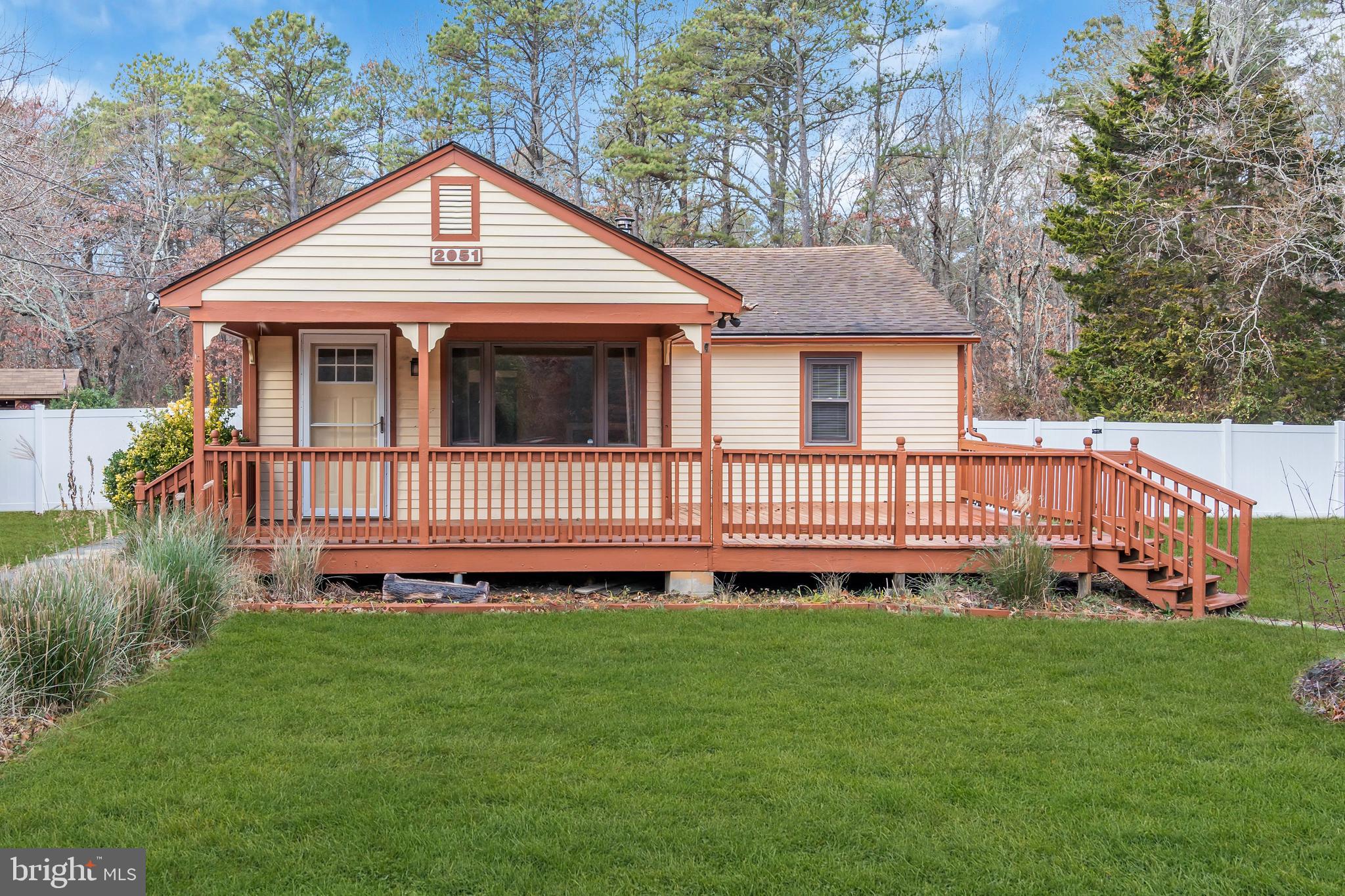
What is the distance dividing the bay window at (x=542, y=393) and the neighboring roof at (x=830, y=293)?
1.85 metres

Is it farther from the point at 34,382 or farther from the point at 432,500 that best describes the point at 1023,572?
the point at 34,382

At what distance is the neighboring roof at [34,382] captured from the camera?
26.8 m

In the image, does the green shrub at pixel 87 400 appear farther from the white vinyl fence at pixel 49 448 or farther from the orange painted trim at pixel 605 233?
the orange painted trim at pixel 605 233

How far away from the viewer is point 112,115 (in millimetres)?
26641

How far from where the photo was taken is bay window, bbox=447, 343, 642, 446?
11.3 meters

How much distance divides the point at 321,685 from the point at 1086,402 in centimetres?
1934

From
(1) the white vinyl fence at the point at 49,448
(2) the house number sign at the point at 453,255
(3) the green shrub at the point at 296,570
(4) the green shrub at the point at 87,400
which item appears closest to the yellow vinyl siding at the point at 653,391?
(2) the house number sign at the point at 453,255

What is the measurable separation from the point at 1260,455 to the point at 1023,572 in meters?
9.45

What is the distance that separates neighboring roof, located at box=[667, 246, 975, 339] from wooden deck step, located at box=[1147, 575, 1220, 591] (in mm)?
4868

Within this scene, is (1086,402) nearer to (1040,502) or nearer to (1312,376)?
(1312,376)

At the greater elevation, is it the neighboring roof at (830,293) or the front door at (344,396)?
the neighboring roof at (830,293)

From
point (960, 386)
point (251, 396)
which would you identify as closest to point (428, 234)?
point (251, 396)

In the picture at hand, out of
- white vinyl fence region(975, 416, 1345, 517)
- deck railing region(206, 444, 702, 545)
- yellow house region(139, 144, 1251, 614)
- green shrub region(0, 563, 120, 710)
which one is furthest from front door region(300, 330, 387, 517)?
white vinyl fence region(975, 416, 1345, 517)

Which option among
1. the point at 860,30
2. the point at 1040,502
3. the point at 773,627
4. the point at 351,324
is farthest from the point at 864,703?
the point at 860,30
